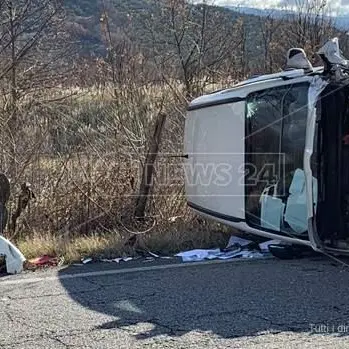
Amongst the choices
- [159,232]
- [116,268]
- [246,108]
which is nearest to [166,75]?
[159,232]

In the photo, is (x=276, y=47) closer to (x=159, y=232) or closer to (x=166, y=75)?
(x=166, y=75)

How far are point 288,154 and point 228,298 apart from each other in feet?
6.71

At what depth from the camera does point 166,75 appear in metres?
12.9

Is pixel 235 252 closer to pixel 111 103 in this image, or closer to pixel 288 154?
pixel 288 154

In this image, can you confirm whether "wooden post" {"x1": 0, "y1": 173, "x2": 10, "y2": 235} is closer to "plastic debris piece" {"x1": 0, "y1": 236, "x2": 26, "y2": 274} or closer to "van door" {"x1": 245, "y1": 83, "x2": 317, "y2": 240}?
"plastic debris piece" {"x1": 0, "y1": 236, "x2": 26, "y2": 274}

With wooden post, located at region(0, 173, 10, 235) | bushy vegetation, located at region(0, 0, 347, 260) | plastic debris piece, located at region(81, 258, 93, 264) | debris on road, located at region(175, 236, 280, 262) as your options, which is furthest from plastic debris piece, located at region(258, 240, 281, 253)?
wooden post, located at region(0, 173, 10, 235)

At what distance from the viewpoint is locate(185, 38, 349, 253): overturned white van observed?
7023 mm

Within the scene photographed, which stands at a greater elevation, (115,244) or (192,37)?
(192,37)

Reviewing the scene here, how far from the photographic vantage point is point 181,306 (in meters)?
5.82

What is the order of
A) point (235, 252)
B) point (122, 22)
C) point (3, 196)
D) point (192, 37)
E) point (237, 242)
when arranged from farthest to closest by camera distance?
point (192, 37), point (122, 22), point (3, 196), point (237, 242), point (235, 252)

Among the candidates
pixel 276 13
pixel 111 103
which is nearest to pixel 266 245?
pixel 111 103

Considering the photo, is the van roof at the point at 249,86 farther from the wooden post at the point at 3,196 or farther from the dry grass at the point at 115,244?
the wooden post at the point at 3,196

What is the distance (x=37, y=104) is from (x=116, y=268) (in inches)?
Result: 258

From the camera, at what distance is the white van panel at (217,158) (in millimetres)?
7883
